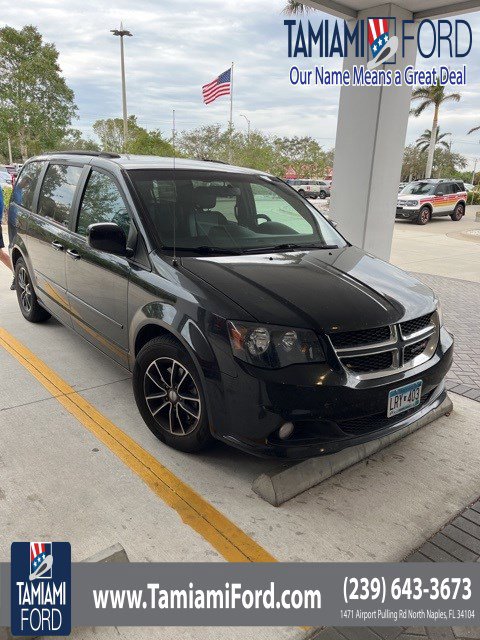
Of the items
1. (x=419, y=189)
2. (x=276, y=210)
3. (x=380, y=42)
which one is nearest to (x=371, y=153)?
(x=380, y=42)

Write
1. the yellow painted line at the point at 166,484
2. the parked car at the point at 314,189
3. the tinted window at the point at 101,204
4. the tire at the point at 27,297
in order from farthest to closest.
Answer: the parked car at the point at 314,189 < the tire at the point at 27,297 < the tinted window at the point at 101,204 < the yellow painted line at the point at 166,484

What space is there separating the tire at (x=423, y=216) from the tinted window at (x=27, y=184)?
1690 centimetres

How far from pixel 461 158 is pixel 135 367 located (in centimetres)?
8570

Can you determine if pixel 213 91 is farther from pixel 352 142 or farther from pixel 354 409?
pixel 354 409

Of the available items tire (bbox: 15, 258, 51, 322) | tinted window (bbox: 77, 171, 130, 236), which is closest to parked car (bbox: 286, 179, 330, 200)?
tire (bbox: 15, 258, 51, 322)

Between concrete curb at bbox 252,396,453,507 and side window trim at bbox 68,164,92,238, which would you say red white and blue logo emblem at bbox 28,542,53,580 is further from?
side window trim at bbox 68,164,92,238

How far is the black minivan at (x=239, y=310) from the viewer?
2.48m

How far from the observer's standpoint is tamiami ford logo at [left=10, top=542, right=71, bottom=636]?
74.6 inches

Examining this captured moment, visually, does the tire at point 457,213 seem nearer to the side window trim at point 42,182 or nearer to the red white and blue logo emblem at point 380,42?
the red white and blue logo emblem at point 380,42

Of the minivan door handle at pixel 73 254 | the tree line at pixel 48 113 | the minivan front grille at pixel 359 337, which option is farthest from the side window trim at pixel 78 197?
the tree line at pixel 48 113

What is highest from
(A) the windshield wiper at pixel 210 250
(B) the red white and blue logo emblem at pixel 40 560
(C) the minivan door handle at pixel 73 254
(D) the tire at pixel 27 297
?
(A) the windshield wiper at pixel 210 250

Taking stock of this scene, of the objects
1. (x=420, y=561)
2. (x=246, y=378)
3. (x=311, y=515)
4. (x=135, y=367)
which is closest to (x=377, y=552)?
(x=420, y=561)

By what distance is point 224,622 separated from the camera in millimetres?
2014

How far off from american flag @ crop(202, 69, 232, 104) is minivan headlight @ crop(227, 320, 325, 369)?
546 inches
